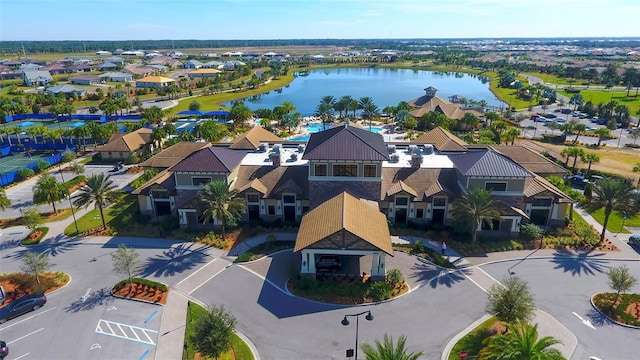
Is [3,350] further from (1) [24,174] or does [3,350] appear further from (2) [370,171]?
(1) [24,174]

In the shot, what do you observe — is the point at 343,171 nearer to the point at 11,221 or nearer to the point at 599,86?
the point at 11,221

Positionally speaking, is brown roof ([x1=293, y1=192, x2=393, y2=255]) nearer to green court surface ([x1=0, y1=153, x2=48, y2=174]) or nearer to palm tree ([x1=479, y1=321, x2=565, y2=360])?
palm tree ([x1=479, y1=321, x2=565, y2=360])

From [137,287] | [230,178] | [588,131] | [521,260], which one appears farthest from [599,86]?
[137,287]

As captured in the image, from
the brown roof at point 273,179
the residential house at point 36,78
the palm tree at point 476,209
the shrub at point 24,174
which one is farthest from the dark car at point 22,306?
the residential house at point 36,78

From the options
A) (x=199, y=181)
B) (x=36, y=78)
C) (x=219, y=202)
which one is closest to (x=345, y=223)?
(x=219, y=202)

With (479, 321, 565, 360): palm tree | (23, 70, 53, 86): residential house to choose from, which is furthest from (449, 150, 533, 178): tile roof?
(23, 70, 53, 86): residential house

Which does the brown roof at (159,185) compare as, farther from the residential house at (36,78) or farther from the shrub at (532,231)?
the residential house at (36,78)
